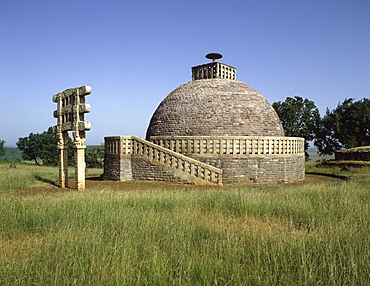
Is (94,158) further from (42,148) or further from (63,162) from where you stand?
(63,162)

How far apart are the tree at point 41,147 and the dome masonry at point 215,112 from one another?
28579 mm

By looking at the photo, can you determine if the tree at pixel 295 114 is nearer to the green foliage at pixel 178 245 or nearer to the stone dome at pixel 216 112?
the stone dome at pixel 216 112

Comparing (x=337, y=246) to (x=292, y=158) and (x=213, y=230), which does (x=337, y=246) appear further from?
(x=292, y=158)

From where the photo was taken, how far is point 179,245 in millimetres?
4582

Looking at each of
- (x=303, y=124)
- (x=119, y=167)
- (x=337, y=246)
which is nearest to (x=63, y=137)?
(x=119, y=167)

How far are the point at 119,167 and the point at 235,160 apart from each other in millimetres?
6185

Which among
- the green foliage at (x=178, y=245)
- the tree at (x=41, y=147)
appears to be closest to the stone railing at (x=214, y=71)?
the green foliage at (x=178, y=245)

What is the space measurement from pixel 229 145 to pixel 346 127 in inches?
1227

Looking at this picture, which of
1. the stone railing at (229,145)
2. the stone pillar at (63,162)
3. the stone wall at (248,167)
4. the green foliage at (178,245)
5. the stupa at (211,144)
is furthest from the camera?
the stone railing at (229,145)

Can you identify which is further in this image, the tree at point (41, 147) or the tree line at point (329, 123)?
the tree at point (41, 147)

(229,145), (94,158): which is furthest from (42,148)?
(229,145)

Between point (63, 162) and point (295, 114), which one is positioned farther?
point (295, 114)

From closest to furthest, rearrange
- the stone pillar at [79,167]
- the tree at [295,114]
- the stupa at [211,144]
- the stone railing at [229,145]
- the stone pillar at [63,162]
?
1. the stone pillar at [79,167]
2. the stone pillar at [63,162]
3. the stupa at [211,144]
4. the stone railing at [229,145]
5. the tree at [295,114]

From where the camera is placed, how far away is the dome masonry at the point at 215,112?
57.5 feet
